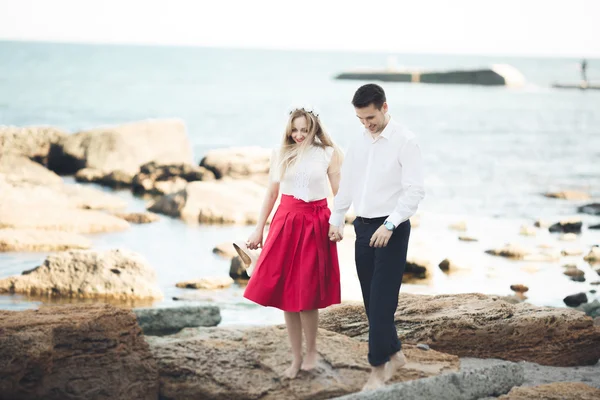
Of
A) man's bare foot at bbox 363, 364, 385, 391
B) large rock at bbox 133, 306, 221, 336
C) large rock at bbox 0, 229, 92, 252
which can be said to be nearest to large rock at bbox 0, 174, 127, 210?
large rock at bbox 0, 229, 92, 252

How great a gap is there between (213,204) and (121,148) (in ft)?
21.4

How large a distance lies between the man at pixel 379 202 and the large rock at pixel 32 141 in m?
17.0

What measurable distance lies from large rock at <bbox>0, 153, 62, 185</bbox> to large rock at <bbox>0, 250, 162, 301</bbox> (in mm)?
7869

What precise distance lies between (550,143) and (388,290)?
2951 cm

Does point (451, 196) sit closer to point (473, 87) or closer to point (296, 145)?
point (296, 145)

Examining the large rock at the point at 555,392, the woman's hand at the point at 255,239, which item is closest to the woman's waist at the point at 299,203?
the woman's hand at the point at 255,239

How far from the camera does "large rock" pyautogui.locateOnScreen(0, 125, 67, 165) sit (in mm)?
20938

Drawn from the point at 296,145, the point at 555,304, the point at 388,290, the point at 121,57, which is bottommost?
the point at 555,304

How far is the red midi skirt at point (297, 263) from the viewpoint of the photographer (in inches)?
207

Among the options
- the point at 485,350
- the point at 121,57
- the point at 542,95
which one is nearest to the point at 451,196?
the point at 485,350

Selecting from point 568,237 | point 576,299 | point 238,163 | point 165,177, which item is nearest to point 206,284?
point 576,299

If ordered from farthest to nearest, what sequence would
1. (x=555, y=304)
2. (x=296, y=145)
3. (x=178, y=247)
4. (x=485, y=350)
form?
(x=178, y=247)
(x=555, y=304)
(x=485, y=350)
(x=296, y=145)

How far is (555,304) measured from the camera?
1004cm

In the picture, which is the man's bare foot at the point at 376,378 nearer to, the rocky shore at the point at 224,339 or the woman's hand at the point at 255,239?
the rocky shore at the point at 224,339
